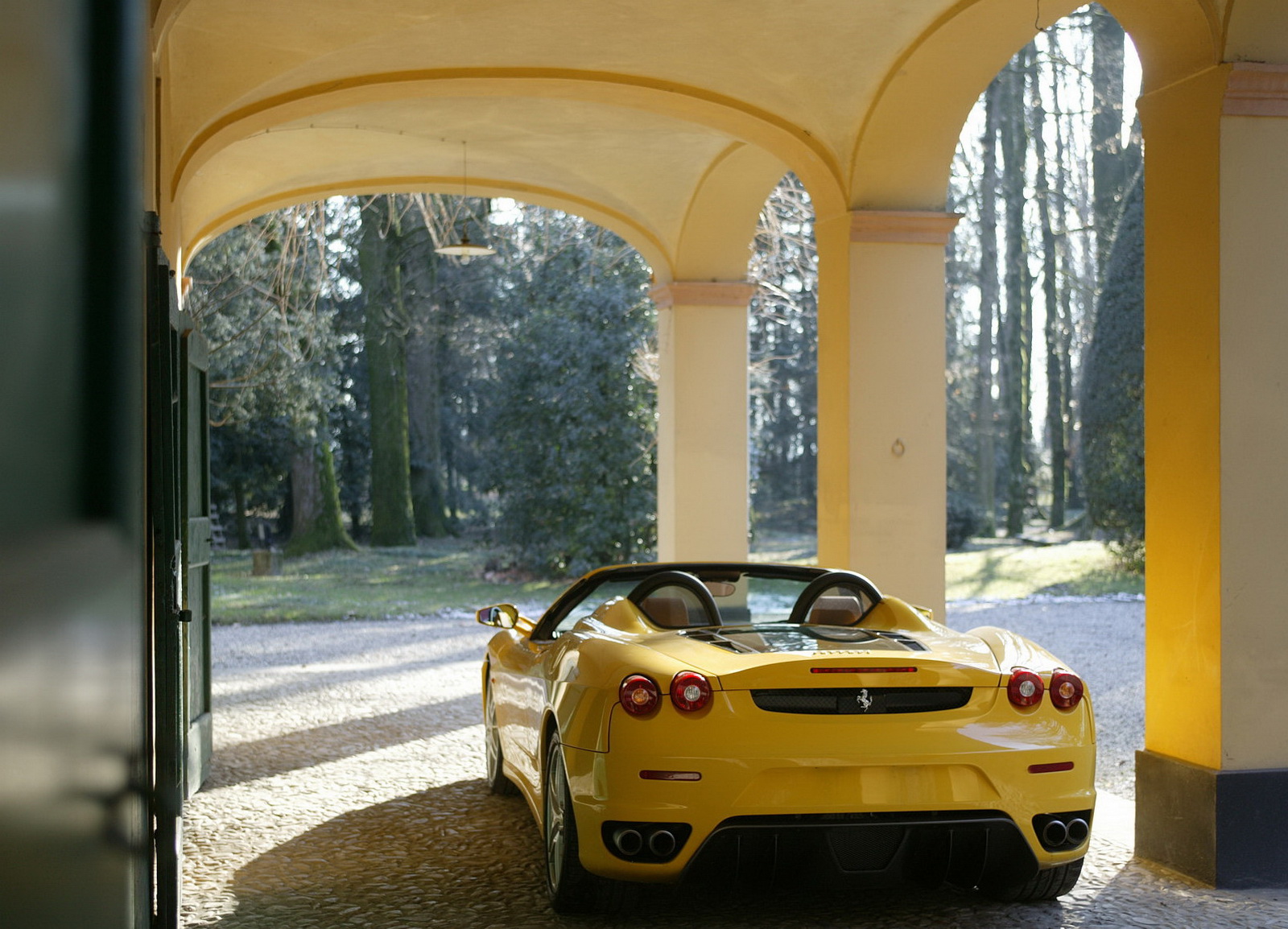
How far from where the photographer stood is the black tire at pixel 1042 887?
4.59 meters

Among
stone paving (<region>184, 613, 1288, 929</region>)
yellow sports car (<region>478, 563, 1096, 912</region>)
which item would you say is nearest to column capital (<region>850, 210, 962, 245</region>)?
stone paving (<region>184, 613, 1288, 929</region>)

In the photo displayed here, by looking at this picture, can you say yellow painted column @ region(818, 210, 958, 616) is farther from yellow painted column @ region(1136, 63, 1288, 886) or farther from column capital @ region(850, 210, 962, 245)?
yellow painted column @ region(1136, 63, 1288, 886)

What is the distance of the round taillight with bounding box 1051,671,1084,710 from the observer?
14.0 feet

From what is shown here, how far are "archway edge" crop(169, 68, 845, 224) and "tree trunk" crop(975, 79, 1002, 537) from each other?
69.1 feet

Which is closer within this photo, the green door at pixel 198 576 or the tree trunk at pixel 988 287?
the green door at pixel 198 576

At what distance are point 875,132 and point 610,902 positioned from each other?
5753 millimetres

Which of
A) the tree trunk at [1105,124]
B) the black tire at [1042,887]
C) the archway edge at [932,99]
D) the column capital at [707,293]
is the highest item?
the tree trunk at [1105,124]

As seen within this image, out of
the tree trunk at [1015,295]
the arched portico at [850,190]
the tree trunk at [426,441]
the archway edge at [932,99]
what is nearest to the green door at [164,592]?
the arched portico at [850,190]

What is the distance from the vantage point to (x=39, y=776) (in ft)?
3.11

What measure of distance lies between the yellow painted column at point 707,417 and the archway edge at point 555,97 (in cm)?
360

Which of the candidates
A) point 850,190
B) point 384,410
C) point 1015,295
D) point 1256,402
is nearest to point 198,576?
point 850,190

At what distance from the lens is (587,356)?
21297 mm

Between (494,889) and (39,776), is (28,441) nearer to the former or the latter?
(39,776)

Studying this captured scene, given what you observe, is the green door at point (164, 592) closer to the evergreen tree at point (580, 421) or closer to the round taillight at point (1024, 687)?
the round taillight at point (1024, 687)
